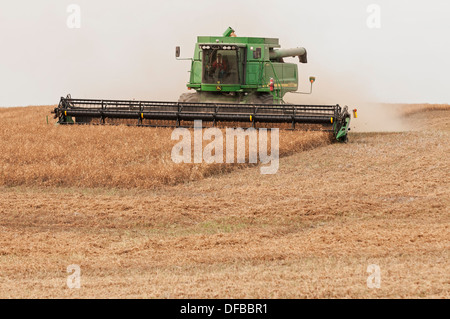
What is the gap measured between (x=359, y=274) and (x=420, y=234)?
2.69m

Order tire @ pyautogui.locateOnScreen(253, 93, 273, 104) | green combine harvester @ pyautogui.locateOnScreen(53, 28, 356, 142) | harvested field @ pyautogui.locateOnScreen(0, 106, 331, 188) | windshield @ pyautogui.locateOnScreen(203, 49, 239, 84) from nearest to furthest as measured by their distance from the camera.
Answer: harvested field @ pyautogui.locateOnScreen(0, 106, 331, 188) → green combine harvester @ pyautogui.locateOnScreen(53, 28, 356, 142) → windshield @ pyautogui.locateOnScreen(203, 49, 239, 84) → tire @ pyautogui.locateOnScreen(253, 93, 273, 104)

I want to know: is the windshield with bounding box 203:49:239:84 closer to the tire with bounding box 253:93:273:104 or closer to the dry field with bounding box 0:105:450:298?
the tire with bounding box 253:93:273:104

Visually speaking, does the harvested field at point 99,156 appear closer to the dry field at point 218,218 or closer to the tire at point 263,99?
the dry field at point 218,218

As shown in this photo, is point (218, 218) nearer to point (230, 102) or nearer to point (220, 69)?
point (230, 102)

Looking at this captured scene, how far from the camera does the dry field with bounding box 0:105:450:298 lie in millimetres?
6602

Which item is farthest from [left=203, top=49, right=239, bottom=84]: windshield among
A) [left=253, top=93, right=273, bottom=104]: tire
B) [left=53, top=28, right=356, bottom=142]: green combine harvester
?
[left=253, top=93, right=273, bottom=104]: tire

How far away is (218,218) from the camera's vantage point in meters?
10.8

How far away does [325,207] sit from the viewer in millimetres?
11086

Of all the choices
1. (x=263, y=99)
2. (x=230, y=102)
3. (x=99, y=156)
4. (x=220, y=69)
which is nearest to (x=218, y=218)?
(x=99, y=156)

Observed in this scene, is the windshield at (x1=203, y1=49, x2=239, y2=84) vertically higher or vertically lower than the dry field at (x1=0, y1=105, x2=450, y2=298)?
higher

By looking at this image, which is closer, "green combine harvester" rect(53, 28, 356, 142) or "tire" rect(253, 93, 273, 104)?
"green combine harvester" rect(53, 28, 356, 142)

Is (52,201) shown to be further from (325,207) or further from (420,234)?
(420,234)

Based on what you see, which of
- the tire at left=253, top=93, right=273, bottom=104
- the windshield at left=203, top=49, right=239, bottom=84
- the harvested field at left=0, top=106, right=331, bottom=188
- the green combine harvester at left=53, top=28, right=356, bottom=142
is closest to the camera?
the harvested field at left=0, top=106, right=331, bottom=188

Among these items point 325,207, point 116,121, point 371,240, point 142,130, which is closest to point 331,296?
point 371,240
